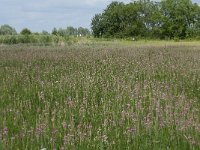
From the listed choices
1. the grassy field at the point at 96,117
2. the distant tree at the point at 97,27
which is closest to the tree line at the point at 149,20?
the distant tree at the point at 97,27

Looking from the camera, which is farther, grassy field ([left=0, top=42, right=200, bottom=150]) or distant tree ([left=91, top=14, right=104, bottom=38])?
distant tree ([left=91, top=14, right=104, bottom=38])

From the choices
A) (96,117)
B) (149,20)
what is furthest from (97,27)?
(96,117)

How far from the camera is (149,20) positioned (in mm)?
79750

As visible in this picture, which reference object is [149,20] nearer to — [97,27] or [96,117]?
Result: [97,27]

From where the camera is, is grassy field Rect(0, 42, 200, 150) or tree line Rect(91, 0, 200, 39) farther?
tree line Rect(91, 0, 200, 39)

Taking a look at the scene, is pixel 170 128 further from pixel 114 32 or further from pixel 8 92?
pixel 114 32

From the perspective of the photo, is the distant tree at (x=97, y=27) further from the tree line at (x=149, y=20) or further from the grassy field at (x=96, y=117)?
the grassy field at (x=96, y=117)

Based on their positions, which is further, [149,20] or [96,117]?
[149,20]

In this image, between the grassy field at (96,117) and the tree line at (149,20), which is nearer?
the grassy field at (96,117)

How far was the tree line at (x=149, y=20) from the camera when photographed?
75000mm

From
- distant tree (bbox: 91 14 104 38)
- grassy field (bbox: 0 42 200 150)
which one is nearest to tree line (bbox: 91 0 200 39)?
distant tree (bbox: 91 14 104 38)

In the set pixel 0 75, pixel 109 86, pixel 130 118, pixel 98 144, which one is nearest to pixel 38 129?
pixel 98 144

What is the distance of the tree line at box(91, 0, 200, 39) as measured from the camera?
75.0 m

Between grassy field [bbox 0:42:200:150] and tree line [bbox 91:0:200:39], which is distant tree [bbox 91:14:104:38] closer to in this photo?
tree line [bbox 91:0:200:39]
